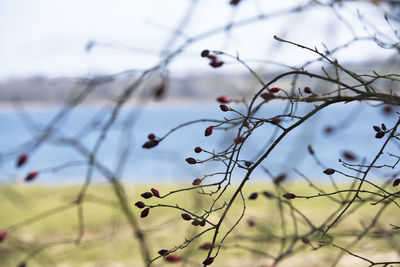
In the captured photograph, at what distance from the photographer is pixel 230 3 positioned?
1.12m

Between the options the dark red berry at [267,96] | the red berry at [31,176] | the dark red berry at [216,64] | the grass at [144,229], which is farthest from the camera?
the grass at [144,229]

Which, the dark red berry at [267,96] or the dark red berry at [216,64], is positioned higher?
the dark red berry at [216,64]

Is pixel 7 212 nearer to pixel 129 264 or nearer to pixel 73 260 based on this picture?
pixel 73 260

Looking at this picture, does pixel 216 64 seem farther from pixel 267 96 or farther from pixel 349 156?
pixel 349 156

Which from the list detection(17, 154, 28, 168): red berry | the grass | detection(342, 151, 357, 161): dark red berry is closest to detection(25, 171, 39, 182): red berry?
detection(17, 154, 28, 168): red berry

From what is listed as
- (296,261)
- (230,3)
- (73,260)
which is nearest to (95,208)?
(73,260)

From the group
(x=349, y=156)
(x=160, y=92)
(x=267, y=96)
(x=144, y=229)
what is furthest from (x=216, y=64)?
(x=144, y=229)

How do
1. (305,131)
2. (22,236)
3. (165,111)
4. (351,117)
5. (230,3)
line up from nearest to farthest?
(230,3) → (351,117) → (305,131) → (22,236) → (165,111)

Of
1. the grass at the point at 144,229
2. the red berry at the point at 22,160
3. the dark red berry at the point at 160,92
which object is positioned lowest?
the red berry at the point at 22,160

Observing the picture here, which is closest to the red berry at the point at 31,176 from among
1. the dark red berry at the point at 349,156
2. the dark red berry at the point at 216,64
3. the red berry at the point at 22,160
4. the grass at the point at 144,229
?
the red berry at the point at 22,160

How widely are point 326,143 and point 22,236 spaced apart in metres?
17.6

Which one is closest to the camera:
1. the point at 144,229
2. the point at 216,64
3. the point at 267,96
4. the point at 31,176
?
the point at 267,96

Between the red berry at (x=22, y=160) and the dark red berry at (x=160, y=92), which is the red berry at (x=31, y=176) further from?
the dark red berry at (x=160, y=92)

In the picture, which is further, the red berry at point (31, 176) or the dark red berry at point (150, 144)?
the red berry at point (31, 176)
